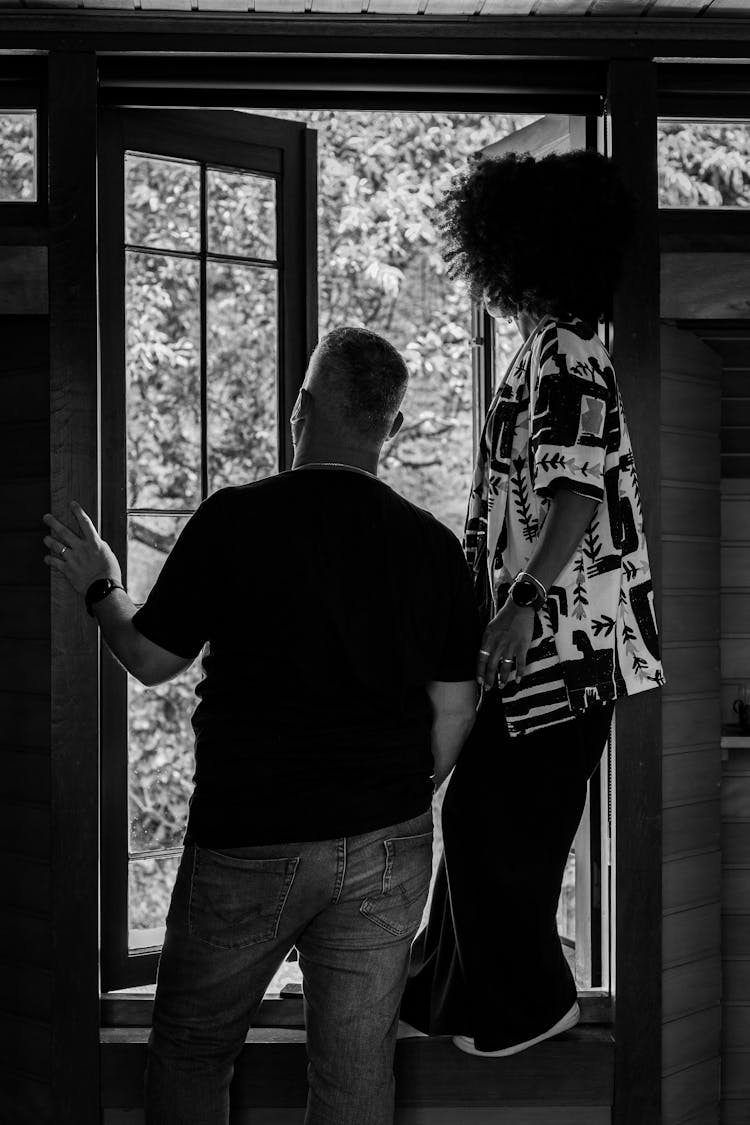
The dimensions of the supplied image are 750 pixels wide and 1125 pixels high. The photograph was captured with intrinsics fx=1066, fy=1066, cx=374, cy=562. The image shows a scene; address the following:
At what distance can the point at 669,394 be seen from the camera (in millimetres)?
2230

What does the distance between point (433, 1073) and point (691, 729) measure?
0.88 metres

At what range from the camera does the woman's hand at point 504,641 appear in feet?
6.00

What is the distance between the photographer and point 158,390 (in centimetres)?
476

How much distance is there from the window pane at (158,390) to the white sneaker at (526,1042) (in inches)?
95.5

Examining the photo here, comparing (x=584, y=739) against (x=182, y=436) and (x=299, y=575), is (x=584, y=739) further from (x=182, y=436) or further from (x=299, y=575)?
(x=182, y=436)

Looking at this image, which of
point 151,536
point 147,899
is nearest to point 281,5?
point 151,536

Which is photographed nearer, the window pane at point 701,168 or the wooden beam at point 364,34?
the wooden beam at point 364,34

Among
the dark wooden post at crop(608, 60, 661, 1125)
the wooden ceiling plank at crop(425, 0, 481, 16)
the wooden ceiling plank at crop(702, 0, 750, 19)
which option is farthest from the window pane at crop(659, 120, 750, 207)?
the wooden ceiling plank at crop(425, 0, 481, 16)

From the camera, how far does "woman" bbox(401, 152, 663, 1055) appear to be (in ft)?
6.27

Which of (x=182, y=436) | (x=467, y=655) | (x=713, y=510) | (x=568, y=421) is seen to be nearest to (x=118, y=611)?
(x=467, y=655)

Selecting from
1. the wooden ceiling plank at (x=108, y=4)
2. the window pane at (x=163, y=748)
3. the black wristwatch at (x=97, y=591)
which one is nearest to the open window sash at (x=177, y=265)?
the wooden ceiling plank at (x=108, y=4)

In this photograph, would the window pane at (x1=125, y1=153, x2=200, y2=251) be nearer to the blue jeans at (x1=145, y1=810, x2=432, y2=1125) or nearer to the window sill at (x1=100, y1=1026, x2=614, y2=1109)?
the blue jeans at (x1=145, y1=810, x2=432, y2=1125)

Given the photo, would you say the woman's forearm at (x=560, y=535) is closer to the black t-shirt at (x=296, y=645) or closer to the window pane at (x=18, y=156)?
the black t-shirt at (x=296, y=645)

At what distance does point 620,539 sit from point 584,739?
1.23 feet
